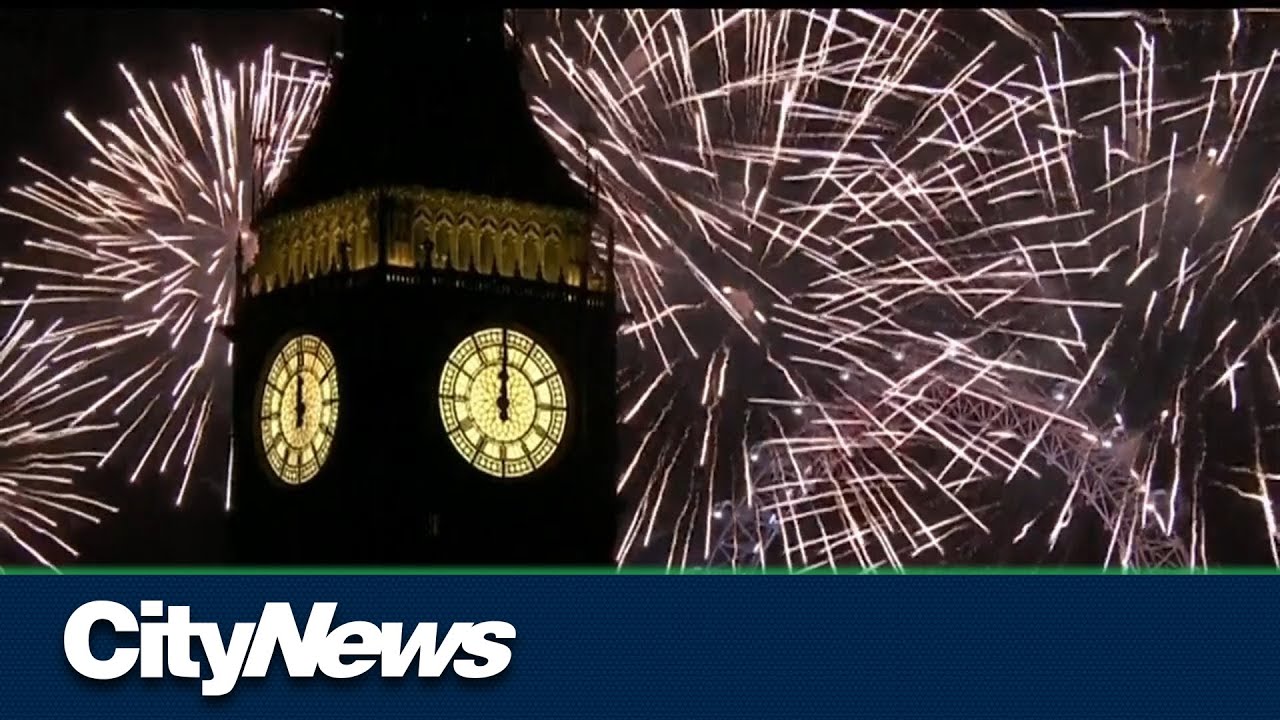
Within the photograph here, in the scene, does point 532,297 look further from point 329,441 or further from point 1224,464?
point 1224,464

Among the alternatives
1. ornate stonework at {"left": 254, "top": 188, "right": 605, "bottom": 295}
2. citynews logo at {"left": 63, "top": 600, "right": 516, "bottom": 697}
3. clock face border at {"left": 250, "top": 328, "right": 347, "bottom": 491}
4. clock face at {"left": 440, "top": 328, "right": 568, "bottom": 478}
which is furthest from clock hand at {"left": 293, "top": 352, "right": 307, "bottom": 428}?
citynews logo at {"left": 63, "top": 600, "right": 516, "bottom": 697}

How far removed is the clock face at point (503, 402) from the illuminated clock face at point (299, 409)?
146 cm

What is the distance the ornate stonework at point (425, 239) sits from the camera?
46.3 meters

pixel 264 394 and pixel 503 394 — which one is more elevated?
pixel 264 394

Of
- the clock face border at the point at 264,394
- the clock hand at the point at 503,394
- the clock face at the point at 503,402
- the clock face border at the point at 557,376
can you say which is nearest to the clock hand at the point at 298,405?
the clock face border at the point at 264,394

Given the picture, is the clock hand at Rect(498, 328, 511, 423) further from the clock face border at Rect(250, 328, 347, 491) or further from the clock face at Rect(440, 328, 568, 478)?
the clock face border at Rect(250, 328, 347, 491)

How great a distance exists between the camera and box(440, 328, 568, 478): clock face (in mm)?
45062

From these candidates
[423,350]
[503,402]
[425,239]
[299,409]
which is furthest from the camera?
[425,239]

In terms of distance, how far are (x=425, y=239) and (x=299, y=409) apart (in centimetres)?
241

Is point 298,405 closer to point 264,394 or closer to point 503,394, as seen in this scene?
point 264,394

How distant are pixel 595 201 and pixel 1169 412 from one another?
709 centimetres

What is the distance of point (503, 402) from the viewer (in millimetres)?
45219

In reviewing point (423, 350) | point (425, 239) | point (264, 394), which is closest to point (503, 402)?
point (423, 350)

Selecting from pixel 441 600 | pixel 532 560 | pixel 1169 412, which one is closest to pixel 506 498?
pixel 532 560
